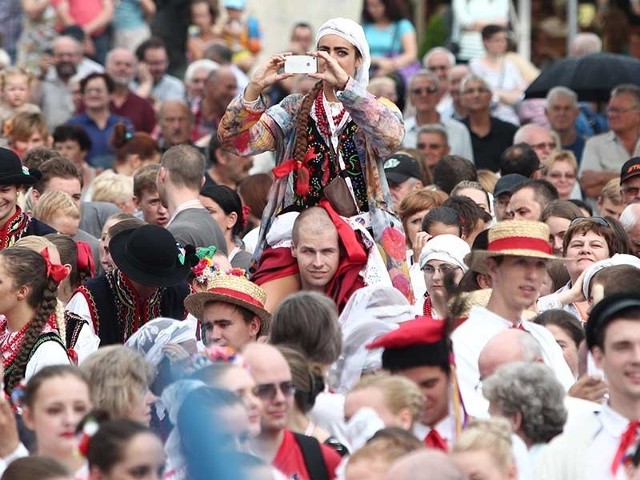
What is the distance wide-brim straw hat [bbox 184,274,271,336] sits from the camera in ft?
31.0

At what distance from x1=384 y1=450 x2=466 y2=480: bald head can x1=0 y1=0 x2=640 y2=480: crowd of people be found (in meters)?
0.01

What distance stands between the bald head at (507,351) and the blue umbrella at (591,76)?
31.1 ft

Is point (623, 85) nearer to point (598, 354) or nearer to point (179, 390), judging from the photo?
point (598, 354)

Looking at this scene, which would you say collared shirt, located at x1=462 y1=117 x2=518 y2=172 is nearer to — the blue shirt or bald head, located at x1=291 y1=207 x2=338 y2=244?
the blue shirt

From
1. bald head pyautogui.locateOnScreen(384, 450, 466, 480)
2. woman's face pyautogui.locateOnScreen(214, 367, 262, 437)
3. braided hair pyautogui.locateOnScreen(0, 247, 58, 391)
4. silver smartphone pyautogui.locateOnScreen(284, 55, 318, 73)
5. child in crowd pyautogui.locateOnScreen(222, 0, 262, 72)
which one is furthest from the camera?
child in crowd pyautogui.locateOnScreen(222, 0, 262, 72)

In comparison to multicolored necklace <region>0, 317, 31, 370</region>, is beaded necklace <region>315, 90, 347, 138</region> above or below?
above

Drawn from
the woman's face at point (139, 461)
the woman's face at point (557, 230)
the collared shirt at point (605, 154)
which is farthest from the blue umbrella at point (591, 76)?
the woman's face at point (139, 461)

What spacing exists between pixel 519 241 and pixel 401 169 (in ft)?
16.0

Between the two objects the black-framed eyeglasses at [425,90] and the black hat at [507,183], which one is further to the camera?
the black-framed eyeglasses at [425,90]

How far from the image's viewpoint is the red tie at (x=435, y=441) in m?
7.62

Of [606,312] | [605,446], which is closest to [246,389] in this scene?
[605,446]

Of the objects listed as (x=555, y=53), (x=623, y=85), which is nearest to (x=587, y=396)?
(x=623, y=85)

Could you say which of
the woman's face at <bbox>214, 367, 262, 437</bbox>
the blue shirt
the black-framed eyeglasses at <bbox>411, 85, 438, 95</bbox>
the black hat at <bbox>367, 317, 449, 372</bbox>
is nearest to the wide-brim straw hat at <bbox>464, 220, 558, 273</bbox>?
the black hat at <bbox>367, 317, 449, 372</bbox>

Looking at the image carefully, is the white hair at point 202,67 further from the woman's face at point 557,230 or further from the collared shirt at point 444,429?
the collared shirt at point 444,429
